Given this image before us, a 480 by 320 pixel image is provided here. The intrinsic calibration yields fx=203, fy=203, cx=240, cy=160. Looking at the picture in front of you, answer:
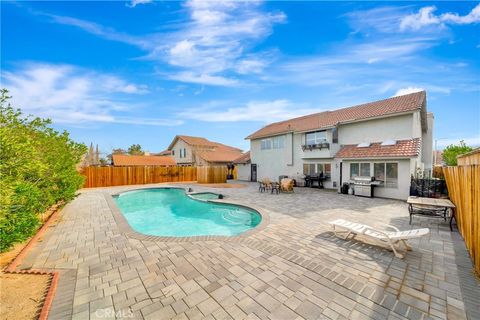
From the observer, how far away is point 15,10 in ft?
21.1

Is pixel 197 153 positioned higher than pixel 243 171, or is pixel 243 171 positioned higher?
pixel 197 153

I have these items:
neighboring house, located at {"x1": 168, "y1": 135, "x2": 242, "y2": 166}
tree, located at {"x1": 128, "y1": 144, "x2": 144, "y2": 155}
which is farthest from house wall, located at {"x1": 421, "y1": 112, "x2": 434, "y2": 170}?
tree, located at {"x1": 128, "y1": 144, "x2": 144, "y2": 155}

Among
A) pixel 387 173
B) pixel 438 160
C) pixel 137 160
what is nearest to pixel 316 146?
pixel 387 173

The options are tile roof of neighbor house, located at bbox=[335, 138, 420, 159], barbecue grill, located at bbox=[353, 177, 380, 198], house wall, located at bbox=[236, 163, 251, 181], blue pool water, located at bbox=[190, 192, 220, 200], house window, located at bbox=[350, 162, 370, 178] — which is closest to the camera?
tile roof of neighbor house, located at bbox=[335, 138, 420, 159]

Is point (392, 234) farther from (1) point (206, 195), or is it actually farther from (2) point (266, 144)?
(2) point (266, 144)

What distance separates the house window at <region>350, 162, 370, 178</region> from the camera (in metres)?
13.8

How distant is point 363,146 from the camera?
1462 cm

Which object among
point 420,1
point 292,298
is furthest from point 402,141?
point 292,298

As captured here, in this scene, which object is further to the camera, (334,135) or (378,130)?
(334,135)

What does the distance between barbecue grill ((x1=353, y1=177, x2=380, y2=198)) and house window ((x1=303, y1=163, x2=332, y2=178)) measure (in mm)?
3167

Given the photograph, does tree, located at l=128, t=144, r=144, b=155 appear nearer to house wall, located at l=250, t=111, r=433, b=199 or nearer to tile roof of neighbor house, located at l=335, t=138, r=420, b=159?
house wall, located at l=250, t=111, r=433, b=199

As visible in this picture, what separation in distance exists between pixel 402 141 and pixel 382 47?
21.8 ft

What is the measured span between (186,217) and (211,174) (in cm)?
1267

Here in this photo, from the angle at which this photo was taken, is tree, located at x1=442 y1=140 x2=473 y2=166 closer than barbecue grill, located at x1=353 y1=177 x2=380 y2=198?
No
